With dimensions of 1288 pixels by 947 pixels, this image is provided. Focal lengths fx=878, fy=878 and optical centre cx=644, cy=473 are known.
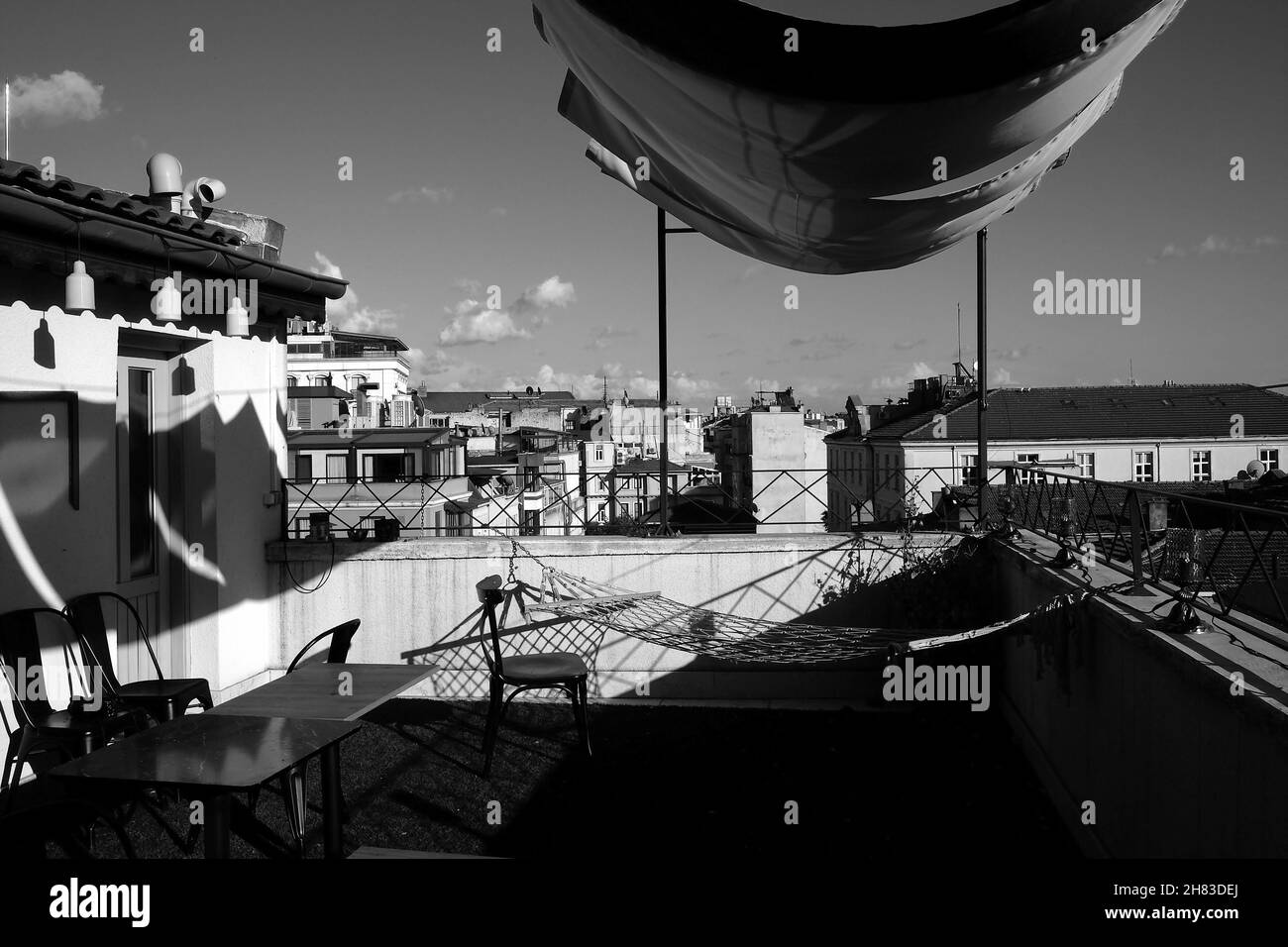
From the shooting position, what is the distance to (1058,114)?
2.23 m

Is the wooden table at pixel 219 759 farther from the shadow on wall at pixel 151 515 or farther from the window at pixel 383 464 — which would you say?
the window at pixel 383 464

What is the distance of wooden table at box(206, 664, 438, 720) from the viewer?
3.49 metres

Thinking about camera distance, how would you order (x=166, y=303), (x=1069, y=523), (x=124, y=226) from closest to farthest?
(x=124, y=226) → (x=166, y=303) → (x=1069, y=523)

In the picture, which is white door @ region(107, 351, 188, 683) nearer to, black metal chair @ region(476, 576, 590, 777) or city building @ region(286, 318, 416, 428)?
black metal chair @ region(476, 576, 590, 777)

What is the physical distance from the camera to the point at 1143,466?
2798 centimetres

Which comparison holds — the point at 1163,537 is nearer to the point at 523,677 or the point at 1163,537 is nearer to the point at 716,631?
the point at 716,631

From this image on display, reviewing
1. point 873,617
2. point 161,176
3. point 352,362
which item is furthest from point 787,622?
point 352,362

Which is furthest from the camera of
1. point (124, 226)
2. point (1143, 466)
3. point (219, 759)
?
point (1143, 466)

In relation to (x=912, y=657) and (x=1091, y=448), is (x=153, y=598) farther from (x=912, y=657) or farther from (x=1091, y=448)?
(x=1091, y=448)

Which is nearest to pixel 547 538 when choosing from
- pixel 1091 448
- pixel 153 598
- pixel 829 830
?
pixel 153 598

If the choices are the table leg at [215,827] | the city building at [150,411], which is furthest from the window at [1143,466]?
the table leg at [215,827]

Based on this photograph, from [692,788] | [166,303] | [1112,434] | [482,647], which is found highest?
[166,303]

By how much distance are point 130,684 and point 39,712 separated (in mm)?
509

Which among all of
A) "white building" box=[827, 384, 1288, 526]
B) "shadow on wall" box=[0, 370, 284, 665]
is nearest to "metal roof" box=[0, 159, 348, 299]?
"shadow on wall" box=[0, 370, 284, 665]
